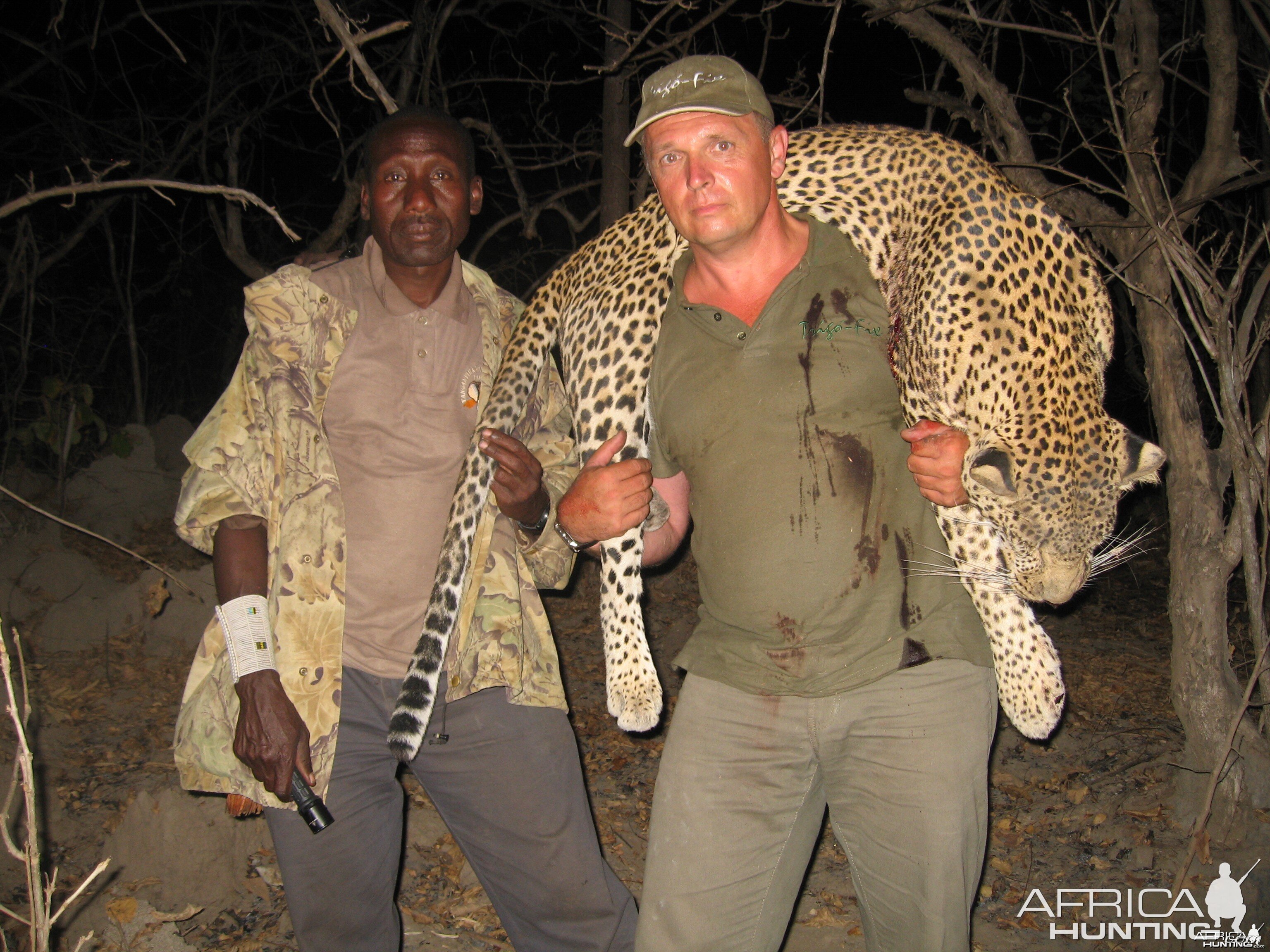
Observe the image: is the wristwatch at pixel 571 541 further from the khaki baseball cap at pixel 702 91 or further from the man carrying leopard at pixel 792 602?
Result: the khaki baseball cap at pixel 702 91

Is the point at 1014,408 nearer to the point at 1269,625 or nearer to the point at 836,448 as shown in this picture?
the point at 836,448

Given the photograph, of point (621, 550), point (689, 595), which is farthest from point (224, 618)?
point (689, 595)

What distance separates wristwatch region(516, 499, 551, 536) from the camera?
2865mm

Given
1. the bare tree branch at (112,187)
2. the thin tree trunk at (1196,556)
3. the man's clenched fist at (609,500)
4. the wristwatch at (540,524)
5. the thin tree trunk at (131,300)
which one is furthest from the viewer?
the thin tree trunk at (131,300)

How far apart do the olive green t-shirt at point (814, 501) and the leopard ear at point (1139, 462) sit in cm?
59

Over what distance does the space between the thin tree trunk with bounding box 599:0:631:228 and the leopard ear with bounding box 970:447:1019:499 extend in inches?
160

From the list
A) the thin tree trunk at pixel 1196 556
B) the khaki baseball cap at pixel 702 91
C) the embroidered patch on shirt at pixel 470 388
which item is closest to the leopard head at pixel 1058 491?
the khaki baseball cap at pixel 702 91

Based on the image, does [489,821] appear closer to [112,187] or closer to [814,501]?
[814,501]

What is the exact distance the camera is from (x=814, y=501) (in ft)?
7.12

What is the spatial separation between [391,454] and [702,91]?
1.41m

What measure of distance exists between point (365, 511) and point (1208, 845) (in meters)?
3.77

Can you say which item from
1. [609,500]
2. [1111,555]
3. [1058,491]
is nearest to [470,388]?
[609,500]

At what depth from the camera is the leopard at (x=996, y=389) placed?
7.83 ft

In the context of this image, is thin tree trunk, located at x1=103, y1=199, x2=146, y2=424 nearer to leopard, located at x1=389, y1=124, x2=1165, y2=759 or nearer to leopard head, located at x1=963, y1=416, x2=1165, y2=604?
leopard, located at x1=389, y1=124, x2=1165, y2=759
